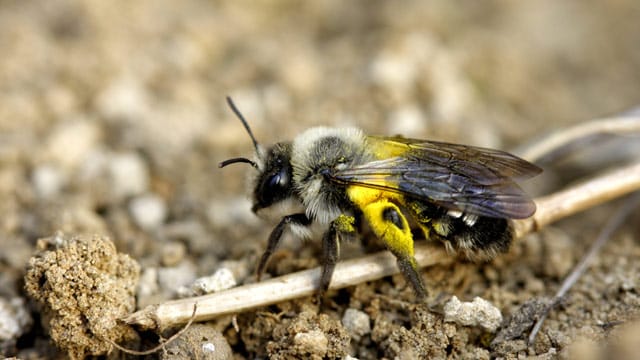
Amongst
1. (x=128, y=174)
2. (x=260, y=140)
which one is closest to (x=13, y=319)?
(x=128, y=174)

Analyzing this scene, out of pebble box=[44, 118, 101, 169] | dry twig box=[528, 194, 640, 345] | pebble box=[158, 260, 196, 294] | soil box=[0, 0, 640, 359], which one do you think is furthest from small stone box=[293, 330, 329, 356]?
pebble box=[44, 118, 101, 169]

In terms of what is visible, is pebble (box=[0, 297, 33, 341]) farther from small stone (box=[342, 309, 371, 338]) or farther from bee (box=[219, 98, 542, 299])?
small stone (box=[342, 309, 371, 338])

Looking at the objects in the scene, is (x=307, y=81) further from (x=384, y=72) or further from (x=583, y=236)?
(x=583, y=236)

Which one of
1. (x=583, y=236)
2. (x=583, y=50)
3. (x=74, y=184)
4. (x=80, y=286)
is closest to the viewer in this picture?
(x=80, y=286)

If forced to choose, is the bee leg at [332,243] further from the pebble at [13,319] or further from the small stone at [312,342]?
the pebble at [13,319]

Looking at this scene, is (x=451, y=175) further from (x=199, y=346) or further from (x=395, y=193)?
(x=199, y=346)

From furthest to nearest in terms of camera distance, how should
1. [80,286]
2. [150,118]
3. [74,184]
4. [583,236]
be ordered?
[150,118] → [74,184] → [583,236] → [80,286]

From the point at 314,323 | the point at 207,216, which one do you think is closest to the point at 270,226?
the point at 207,216
